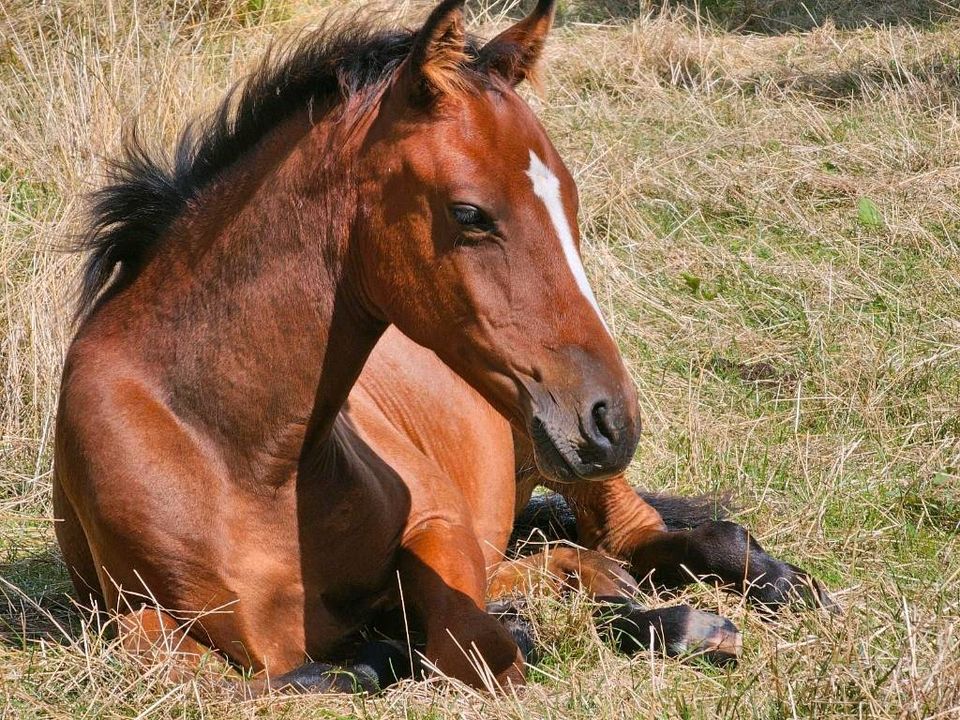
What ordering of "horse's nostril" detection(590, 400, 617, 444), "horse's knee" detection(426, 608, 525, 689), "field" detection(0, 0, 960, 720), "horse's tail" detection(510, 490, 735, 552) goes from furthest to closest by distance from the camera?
"horse's tail" detection(510, 490, 735, 552) < "horse's knee" detection(426, 608, 525, 689) < "field" detection(0, 0, 960, 720) < "horse's nostril" detection(590, 400, 617, 444)

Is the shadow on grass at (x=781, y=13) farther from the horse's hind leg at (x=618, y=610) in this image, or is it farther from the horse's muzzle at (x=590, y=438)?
the horse's muzzle at (x=590, y=438)

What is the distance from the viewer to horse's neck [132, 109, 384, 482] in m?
3.08

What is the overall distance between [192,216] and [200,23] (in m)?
4.34

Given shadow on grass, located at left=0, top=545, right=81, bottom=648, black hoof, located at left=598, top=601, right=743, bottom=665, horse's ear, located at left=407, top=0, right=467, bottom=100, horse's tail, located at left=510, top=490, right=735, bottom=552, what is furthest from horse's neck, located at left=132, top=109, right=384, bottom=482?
horse's tail, located at left=510, top=490, right=735, bottom=552

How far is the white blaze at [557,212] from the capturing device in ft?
9.31

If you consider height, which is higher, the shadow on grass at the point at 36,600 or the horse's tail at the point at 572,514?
the shadow on grass at the point at 36,600

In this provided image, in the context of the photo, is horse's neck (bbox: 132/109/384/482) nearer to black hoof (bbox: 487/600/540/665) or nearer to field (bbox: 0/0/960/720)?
field (bbox: 0/0/960/720)

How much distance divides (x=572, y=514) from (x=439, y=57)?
2298mm

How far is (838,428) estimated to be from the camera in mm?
5137

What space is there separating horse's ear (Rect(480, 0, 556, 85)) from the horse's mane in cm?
7

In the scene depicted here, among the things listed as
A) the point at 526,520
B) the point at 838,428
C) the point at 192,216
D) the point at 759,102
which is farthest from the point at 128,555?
the point at 759,102

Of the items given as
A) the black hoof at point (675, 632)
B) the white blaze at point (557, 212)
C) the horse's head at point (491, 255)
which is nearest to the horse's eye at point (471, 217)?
the horse's head at point (491, 255)

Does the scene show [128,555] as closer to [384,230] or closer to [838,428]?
[384,230]

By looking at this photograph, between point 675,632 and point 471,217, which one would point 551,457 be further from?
point 675,632
